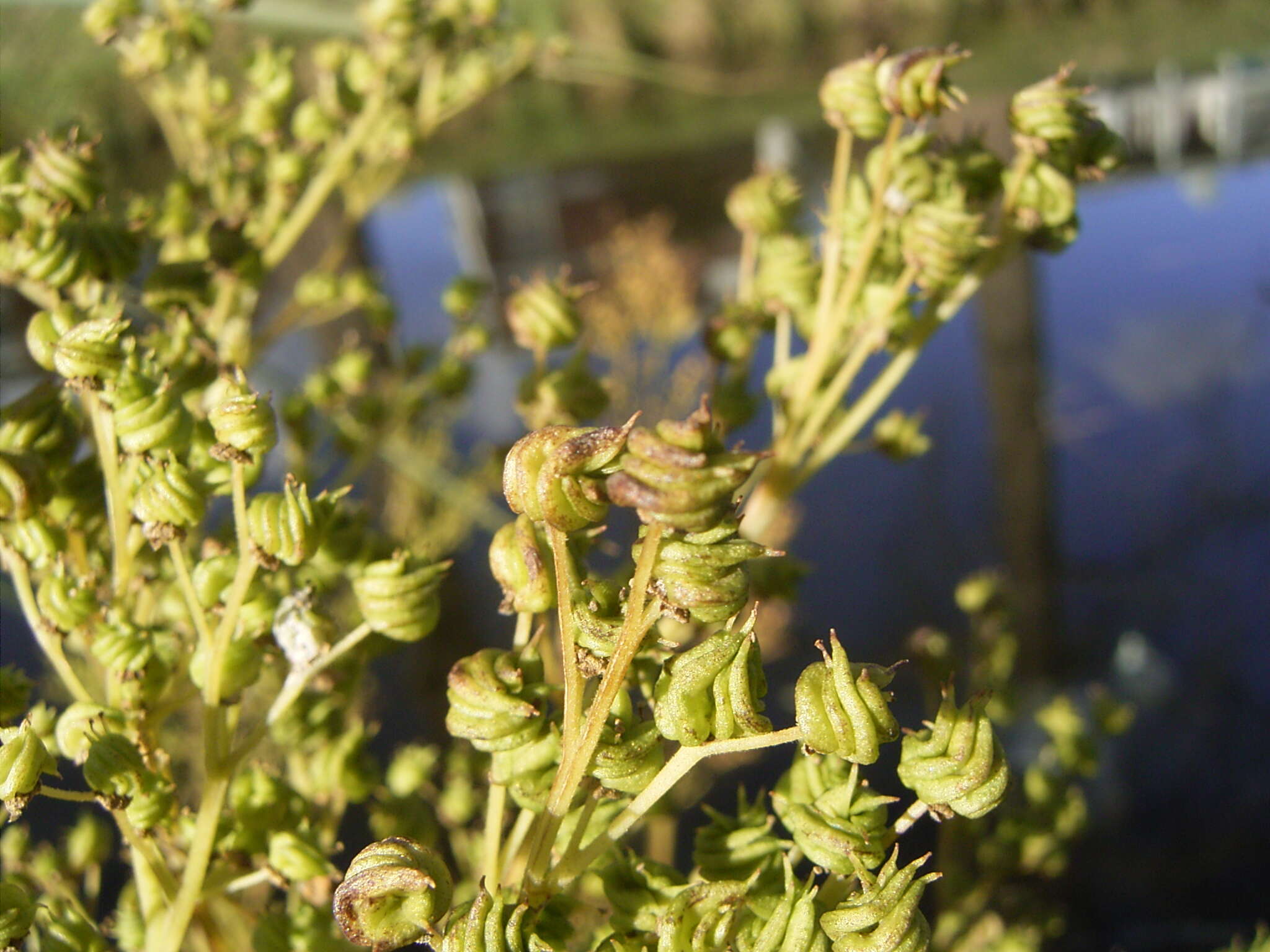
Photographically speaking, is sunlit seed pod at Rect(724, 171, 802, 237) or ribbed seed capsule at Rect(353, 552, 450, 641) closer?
ribbed seed capsule at Rect(353, 552, 450, 641)

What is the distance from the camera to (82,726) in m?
0.26

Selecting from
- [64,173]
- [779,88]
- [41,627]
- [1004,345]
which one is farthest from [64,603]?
[779,88]

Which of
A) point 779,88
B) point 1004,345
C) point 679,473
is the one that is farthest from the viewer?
point 779,88

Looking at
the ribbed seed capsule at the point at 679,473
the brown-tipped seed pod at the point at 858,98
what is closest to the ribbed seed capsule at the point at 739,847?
the ribbed seed capsule at the point at 679,473

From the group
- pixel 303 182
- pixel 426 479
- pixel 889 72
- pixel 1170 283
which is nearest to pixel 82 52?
pixel 426 479

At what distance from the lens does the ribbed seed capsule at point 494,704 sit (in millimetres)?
227

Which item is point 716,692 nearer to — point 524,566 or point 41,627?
point 524,566

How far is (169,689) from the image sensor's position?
0.29 metres

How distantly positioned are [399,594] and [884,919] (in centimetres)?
14

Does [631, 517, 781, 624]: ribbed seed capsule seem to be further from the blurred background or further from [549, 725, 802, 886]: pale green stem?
the blurred background

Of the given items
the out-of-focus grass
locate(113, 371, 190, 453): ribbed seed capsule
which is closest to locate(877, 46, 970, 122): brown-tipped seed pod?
locate(113, 371, 190, 453): ribbed seed capsule

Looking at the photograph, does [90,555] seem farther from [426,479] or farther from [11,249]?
[426,479]

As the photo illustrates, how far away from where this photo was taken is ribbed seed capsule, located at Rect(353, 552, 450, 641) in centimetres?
27

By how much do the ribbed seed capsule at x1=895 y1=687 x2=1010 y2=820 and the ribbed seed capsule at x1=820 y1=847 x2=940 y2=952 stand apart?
0.05ft
